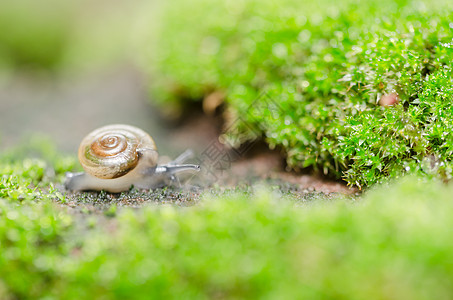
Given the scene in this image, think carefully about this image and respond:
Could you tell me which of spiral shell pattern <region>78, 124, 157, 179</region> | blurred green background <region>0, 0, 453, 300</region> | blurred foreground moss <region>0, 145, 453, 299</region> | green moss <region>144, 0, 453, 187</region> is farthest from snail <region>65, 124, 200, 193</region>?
green moss <region>144, 0, 453, 187</region>

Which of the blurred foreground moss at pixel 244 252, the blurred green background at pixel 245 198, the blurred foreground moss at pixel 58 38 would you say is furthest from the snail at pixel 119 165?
the blurred foreground moss at pixel 58 38

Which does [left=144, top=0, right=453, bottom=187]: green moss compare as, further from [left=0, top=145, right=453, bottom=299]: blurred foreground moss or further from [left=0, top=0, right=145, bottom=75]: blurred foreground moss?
[left=0, top=0, right=145, bottom=75]: blurred foreground moss

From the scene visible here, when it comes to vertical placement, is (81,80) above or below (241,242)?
above

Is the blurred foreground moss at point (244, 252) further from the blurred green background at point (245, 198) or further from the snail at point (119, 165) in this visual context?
the snail at point (119, 165)

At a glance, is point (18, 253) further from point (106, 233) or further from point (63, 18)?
point (63, 18)

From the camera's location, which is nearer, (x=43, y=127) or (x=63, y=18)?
(x=43, y=127)

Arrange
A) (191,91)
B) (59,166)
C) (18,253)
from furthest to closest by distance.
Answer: (191,91) < (59,166) < (18,253)

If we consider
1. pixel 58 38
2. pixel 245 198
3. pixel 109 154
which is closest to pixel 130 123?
pixel 109 154

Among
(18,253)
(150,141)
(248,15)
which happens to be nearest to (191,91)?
(248,15)
